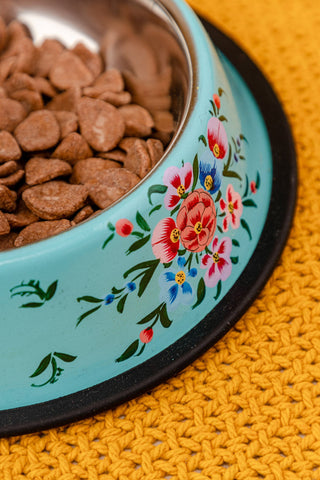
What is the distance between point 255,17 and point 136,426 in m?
0.75

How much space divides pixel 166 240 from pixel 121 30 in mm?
445

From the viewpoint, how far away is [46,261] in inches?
20.4

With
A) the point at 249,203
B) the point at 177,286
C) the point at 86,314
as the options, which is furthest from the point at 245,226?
the point at 86,314

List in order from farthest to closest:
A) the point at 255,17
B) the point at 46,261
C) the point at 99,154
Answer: the point at 255,17 → the point at 99,154 → the point at 46,261

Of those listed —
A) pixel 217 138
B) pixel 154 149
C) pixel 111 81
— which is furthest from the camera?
pixel 111 81

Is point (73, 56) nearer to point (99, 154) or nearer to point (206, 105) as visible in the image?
point (99, 154)

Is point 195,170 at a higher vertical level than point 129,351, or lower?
higher

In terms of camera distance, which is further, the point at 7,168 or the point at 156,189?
the point at 7,168

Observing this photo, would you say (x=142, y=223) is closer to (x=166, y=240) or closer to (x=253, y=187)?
(x=166, y=240)

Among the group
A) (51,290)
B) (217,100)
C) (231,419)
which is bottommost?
(231,419)

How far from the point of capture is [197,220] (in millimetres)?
613

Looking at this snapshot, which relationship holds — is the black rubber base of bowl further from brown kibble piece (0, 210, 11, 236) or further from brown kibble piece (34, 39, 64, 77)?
brown kibble piece (34, 39, 64, 77)

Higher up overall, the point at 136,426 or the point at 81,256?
the point at 81,256

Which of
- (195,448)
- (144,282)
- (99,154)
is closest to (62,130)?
(99,154)
